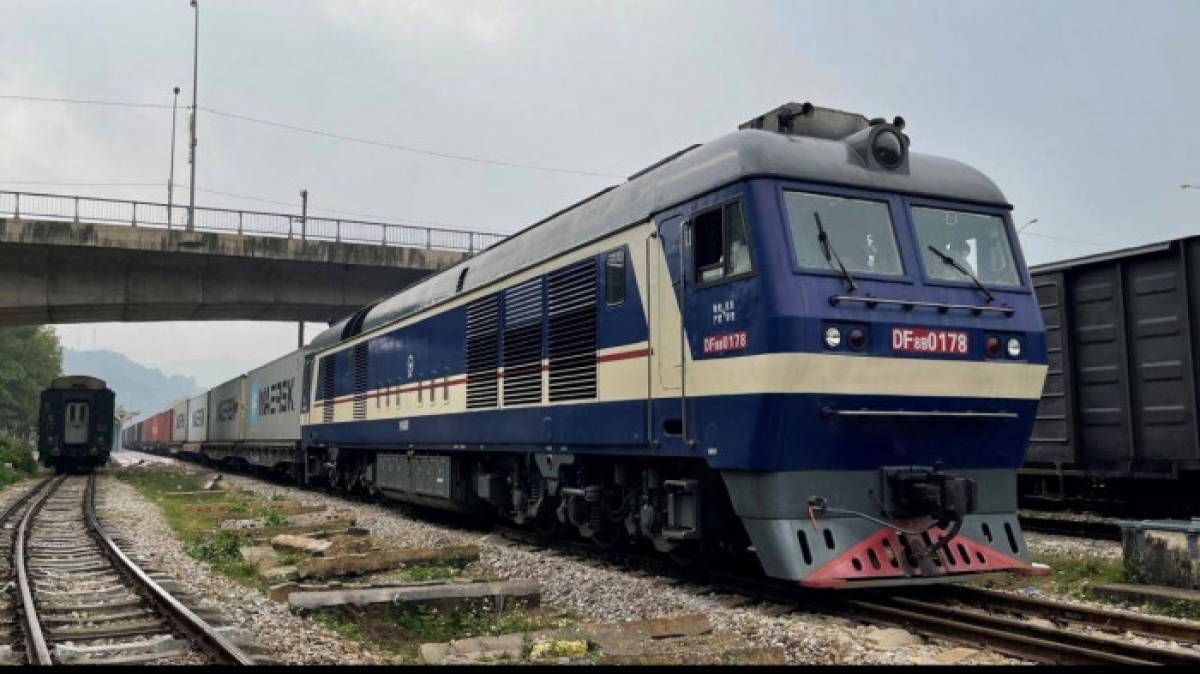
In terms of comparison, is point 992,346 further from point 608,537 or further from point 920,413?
point 608,537

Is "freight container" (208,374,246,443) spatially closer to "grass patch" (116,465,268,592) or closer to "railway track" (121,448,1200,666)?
"grass patch" (116,465,268,592)

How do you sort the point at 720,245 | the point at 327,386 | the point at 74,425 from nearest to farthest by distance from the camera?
the point at 720,245
the point at 327,386
the point at 74,425

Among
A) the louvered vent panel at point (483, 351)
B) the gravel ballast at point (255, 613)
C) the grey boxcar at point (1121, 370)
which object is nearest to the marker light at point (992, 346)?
the grey boxcar at point (1121, 370)

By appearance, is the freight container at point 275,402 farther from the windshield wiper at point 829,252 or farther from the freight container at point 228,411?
the windshield wiper at point 829,252

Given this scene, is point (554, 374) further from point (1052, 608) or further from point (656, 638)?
point (1052, 608)

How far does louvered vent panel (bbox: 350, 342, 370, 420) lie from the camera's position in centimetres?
1845

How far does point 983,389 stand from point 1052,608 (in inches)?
71.2

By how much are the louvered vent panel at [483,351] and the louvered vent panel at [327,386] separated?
8557mm

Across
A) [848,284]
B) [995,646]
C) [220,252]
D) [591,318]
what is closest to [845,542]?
[995,646]

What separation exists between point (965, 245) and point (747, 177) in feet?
7.17

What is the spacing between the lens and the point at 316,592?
27.2ft

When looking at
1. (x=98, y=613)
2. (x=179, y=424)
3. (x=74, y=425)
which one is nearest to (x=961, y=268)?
(x=98, y=613)

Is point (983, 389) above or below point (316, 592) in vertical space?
above

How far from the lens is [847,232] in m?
8.05
